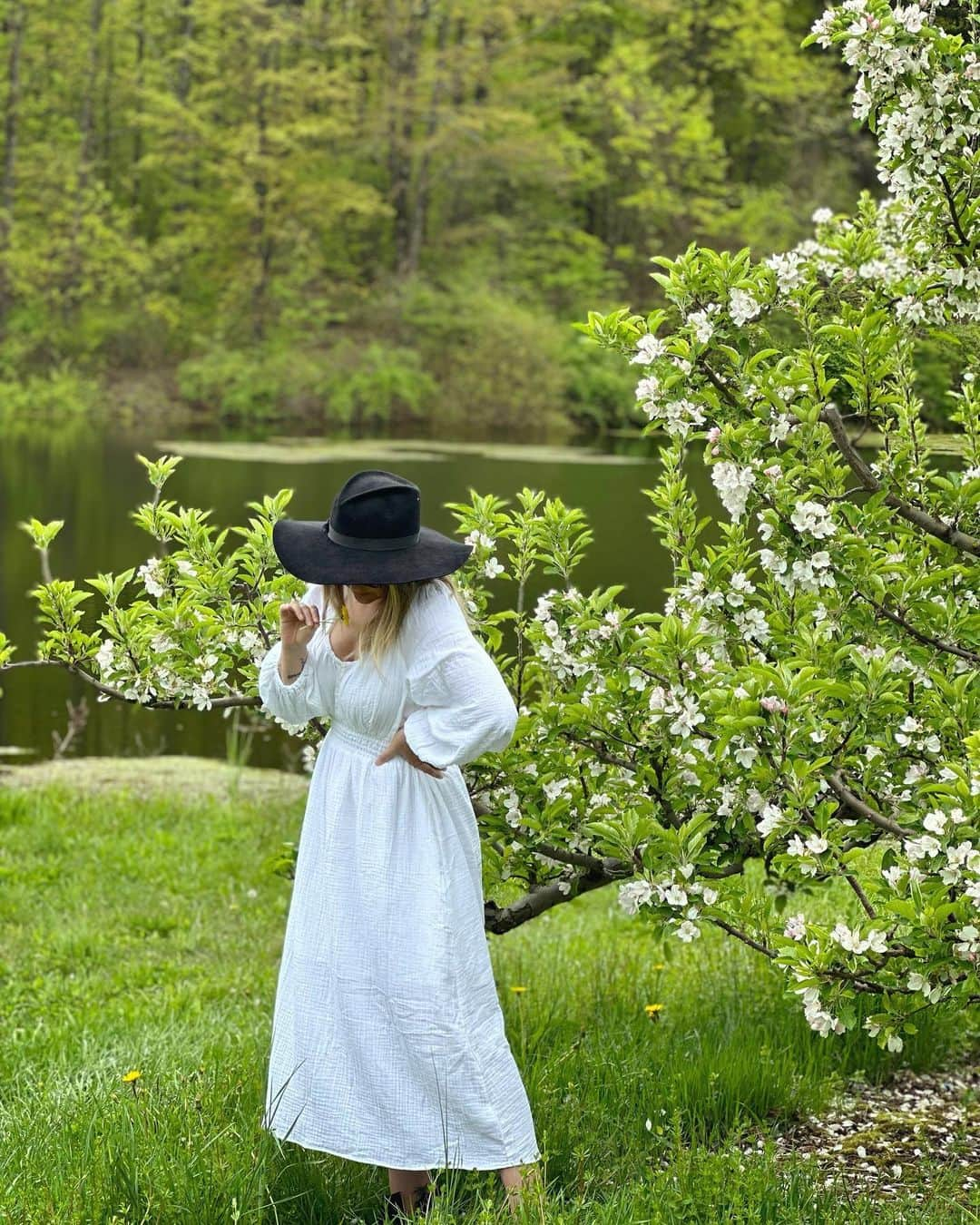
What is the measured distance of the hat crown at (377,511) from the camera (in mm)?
3344

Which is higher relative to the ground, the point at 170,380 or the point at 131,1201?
the point at 170,380

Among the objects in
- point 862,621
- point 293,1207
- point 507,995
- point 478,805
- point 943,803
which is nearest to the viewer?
point 943,803

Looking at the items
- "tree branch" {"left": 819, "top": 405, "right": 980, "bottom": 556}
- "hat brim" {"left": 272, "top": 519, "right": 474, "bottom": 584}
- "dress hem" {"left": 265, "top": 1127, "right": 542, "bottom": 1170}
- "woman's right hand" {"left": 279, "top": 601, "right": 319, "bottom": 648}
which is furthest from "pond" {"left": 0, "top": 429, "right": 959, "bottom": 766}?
"dress hem" {"left": 265, "top": 1127, "right": 542, "bottom": 1170}

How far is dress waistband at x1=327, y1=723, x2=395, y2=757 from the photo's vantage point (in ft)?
11.1

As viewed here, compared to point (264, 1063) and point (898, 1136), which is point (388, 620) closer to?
point (264, 1063)

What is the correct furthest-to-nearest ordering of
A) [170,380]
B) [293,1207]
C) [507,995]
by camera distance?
1. [170,380]
2. [507,995]
3. [293,1207]

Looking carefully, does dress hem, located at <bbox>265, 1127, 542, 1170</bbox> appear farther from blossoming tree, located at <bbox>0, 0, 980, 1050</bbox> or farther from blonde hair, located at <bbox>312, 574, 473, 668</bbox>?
blonde hair, located at <bbox>312, 574, 473, 668</bbox>

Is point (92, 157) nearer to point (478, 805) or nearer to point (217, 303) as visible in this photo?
point (217, 303)

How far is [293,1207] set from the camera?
335 centimetres

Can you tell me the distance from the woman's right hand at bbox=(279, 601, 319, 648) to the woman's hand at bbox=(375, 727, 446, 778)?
0.30 meters

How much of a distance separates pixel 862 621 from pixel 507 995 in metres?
1.97

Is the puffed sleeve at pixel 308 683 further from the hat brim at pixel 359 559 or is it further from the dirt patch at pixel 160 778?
the dirt patch at pixel 160 778

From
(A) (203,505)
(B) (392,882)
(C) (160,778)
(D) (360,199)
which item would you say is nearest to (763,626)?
(B) (392,882)

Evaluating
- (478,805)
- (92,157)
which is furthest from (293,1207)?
(92,157)
